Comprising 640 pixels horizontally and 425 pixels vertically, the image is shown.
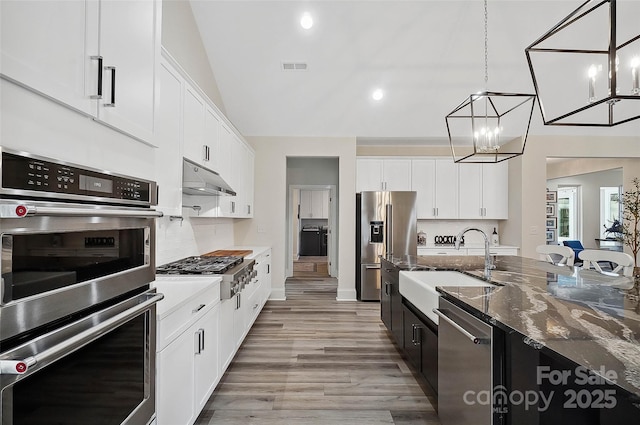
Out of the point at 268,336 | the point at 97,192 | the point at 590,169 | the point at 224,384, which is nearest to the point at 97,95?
the point at 97,192

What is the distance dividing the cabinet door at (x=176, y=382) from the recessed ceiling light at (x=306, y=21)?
11.8ft

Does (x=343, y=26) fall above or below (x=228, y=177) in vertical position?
above

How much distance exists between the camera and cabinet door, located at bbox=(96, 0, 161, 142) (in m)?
1.12

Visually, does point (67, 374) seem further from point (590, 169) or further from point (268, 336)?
point (590, 169)

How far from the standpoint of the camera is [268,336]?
371 centimetres

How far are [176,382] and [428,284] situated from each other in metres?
1.69

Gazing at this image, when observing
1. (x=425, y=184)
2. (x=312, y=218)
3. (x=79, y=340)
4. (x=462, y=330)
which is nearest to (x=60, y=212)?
(x=79, y=340)

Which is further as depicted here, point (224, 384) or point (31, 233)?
point (224, 384)

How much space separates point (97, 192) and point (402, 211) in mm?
4810

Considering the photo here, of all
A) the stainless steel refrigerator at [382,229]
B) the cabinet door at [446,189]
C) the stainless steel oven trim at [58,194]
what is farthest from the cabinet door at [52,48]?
the cabinet door at [446,189]

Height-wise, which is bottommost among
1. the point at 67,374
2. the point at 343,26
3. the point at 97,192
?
the point at 67,374

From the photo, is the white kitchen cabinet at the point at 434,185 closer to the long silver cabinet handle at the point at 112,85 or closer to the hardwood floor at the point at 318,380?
the hardwood floor at the point at 318,380

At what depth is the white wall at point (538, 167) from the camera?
5.40 metres

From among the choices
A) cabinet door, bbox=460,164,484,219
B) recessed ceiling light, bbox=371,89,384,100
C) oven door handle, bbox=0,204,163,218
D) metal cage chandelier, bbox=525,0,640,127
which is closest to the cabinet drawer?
oven door handle, bbox=0,204,163,218
